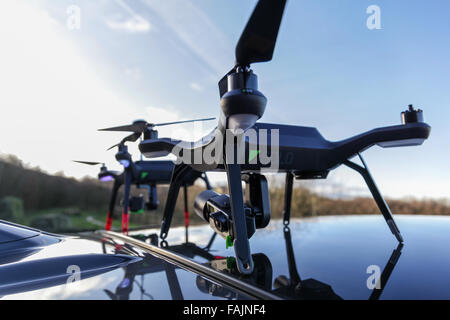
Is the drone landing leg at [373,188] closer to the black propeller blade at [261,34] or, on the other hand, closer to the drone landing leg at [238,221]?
the drone landing leg at [238,221]

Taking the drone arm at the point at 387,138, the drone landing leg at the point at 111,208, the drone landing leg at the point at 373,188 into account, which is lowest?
the drone landing leg at the point at 111,208

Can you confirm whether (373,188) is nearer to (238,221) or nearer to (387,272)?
(387,272)

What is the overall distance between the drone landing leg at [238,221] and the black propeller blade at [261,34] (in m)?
0.44

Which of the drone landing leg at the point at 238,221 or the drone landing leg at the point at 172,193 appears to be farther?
the drone landing leg at the point at 172,193

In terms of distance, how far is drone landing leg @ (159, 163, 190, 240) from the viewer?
69.1 inches

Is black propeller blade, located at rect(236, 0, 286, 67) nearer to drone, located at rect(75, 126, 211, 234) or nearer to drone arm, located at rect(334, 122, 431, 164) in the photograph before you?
drone arm, located at rect(334, 122, 431, 164)

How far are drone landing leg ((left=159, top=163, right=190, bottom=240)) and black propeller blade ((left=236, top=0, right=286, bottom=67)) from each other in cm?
95

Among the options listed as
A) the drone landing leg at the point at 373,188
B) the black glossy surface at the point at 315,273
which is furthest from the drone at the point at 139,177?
the drone landing leg at the point at 373,188

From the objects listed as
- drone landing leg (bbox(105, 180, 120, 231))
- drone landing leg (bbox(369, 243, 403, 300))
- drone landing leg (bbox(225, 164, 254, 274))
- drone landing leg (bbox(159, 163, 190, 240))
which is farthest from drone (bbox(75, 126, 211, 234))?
drone landing leg (bbox(369, 243, 403, 300))

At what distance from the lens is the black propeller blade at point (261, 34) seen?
2.62 feet

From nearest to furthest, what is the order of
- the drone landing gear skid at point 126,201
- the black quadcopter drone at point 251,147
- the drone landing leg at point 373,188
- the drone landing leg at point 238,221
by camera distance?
1. the black quadcopter drone at point 251,147
2. the drone landing leg at point 238,221
3. the drone landing leg at point 373,188
4. the drone landing gear skid at point 126,201

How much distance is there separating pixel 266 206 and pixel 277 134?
40 cm

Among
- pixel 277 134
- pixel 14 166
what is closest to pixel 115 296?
pixel 277 134

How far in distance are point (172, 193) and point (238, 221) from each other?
0.87 meters
